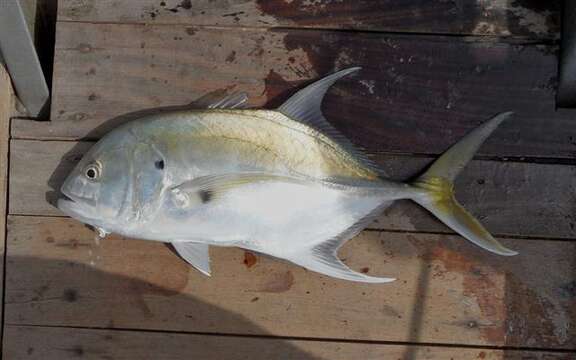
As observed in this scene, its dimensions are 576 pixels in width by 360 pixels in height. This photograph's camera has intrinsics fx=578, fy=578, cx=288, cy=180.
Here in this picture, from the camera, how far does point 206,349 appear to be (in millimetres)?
2072

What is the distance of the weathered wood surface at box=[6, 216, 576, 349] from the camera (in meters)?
2.07

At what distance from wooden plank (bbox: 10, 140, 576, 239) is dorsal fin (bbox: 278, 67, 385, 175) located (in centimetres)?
11

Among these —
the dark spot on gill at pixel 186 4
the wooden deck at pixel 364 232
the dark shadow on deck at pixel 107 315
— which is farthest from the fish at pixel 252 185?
the dark spot on gill at pixel 186 4

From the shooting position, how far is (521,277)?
2086 millimetres

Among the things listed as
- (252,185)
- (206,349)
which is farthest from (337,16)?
(206,349)

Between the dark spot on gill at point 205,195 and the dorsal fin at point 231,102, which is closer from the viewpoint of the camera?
the dark spot on gill at point 205,195

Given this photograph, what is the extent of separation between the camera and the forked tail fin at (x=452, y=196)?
6.49ft

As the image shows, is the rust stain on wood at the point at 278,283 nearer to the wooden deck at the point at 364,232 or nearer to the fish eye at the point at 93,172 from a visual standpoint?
the wooden deck at the point at 364,232

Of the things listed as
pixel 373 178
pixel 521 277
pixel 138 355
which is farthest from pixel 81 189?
pixel 521 277

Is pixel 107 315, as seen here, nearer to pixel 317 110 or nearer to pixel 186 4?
pixel 317 110

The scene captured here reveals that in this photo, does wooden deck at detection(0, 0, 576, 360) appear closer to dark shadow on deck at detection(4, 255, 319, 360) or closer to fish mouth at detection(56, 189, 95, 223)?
dark shadow on deck at detection(4, 255, 319, 360)

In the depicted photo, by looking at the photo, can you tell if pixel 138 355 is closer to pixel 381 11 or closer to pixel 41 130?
pixel 41 130

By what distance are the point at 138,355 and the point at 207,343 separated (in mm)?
251

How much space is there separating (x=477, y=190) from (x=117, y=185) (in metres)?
1.26
